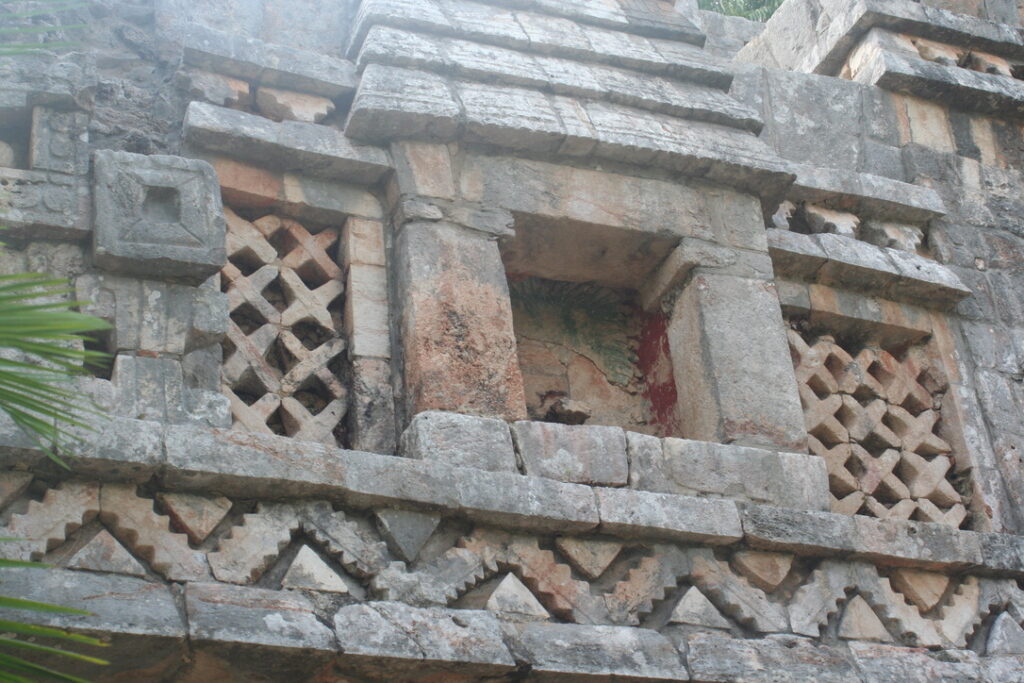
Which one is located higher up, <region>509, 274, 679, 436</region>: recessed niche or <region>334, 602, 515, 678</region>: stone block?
<region>509, 274, 679, 436</region>: recessed niche

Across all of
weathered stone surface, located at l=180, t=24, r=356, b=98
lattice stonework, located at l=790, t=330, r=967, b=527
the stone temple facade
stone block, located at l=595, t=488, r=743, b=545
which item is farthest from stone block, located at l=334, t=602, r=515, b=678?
weathered stone surface, located at l=180, t=24, r=356, b=98

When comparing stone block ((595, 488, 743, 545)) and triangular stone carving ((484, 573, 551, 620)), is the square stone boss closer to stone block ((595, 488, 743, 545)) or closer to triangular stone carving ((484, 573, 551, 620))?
triangular stone carving ((484, 573, 551, 620))

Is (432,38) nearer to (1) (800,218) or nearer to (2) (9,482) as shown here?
(1) (800,218)

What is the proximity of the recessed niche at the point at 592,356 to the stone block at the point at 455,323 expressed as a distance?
57 cm

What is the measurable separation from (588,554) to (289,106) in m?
2.07

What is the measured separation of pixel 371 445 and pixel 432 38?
181cm

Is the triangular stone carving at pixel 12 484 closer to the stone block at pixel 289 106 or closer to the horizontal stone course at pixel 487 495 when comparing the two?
the horizontal stone course at pixel 487 495

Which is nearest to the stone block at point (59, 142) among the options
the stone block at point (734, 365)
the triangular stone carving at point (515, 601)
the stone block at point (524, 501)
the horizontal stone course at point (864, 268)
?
the stone block at point (524, 501)

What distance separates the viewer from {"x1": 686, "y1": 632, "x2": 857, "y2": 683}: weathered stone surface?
4.47 metres

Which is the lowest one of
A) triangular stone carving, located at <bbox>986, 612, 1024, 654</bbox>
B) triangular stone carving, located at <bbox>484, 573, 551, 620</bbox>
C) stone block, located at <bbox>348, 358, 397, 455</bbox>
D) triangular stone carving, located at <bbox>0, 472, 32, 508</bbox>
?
triangular stone carving, located at <bbox>484, 573, 551, 620</bbox>

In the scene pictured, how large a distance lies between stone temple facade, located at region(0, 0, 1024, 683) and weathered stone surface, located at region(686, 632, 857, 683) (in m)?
0.02

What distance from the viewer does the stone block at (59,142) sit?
468 centimetres

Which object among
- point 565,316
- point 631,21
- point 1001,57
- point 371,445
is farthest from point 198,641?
point 1001,57

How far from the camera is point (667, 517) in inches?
187
